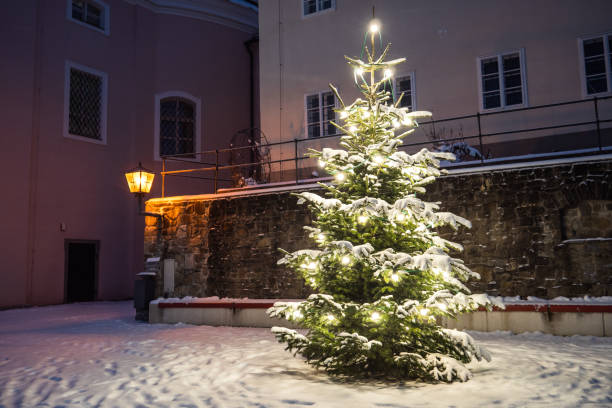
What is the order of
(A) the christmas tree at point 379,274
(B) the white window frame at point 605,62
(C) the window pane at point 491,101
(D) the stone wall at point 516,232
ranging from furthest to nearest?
(C) the window pane at point 491,101 → (B) the white window frame at point 605,62 → (D) the stone wall at point 516,232 → (A) the christmas tree at point 379,274

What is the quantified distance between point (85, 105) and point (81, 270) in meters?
5.04

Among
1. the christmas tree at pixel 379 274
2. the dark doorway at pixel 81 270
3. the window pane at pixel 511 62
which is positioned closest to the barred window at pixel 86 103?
the dark doorway at pixel 81 270

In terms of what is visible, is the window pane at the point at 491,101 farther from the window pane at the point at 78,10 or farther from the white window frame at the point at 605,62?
the window pane at the point at 78,10

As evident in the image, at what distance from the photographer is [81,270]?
49.1ft

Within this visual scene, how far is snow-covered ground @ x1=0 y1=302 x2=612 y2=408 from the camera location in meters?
4.58

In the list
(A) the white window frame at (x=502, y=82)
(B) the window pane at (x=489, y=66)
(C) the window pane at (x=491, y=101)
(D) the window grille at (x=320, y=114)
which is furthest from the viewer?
(D) the window grille at (x=320, y=114)

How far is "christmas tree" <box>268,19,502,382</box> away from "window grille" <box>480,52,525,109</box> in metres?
6.23

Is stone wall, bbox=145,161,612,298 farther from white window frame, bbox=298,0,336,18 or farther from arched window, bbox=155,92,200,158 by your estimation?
arched window, bbox=155,92,200,158

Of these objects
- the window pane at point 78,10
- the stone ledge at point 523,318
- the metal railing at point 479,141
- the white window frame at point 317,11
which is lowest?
the stone ledge at point 523,318

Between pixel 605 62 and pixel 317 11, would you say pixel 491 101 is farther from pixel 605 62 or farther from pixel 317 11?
pixel 317 11

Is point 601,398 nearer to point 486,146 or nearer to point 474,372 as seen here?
point 474,372

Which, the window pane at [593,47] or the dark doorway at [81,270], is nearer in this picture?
the window pane at [593,47]

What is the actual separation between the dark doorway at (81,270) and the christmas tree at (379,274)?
11.1 m

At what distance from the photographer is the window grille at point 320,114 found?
42.4ft
